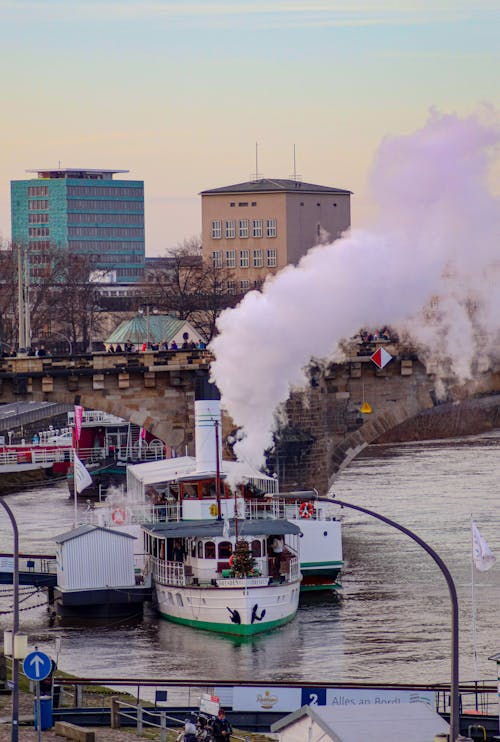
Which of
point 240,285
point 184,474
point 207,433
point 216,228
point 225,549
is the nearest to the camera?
point 225,549

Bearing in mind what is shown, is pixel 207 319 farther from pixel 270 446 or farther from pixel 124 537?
pixel 124 537

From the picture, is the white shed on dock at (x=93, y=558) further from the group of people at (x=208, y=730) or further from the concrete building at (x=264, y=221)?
the concrete building at (x=264, y=221)

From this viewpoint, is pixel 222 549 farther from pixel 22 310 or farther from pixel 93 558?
pixel 22 310

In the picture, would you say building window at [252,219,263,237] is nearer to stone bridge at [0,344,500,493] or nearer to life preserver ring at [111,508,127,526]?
stone bridge at [0,344,500,493]

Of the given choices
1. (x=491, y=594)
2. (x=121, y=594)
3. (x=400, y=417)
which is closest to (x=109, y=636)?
(x=121, y=594)

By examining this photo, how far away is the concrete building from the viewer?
170750 millimetres

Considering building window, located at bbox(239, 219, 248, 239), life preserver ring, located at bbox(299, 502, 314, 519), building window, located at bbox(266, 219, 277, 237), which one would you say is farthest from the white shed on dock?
building window, located at bbox(239, 219, 248, 239)

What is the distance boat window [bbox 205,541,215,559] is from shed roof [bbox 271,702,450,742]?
24.5 meters

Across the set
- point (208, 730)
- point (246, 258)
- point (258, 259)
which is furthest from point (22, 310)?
point (246, 258)

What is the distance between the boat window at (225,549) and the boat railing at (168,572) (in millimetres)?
1373

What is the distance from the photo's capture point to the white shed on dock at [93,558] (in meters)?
59.8

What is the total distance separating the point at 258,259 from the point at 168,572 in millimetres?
116821

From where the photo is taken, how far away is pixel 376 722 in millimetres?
32625

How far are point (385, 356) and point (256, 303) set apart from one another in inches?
449
